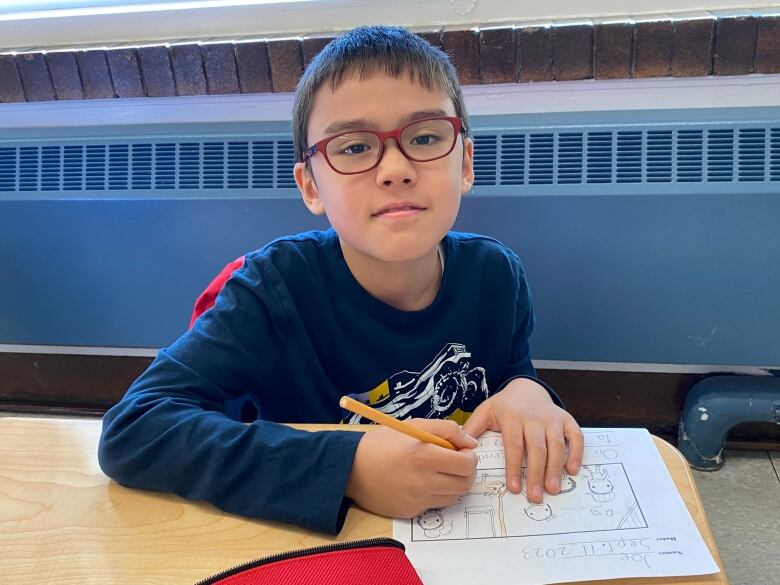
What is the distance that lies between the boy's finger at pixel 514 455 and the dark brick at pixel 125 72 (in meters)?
1.12

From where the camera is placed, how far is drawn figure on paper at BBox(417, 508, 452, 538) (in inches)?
22.7

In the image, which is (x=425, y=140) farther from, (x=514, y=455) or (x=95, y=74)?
(x=95, y=74)

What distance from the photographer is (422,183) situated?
822mm

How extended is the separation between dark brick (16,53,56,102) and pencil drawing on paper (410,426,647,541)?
4.26 ft

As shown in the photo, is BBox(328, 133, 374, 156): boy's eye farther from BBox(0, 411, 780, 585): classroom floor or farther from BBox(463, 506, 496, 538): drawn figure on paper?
BBox(0, 411, 780, 585): classroom floor

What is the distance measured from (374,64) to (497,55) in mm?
510

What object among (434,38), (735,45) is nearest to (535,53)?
(434,38)

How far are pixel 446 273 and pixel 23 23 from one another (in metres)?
1.20

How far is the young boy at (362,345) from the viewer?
2.02 feet

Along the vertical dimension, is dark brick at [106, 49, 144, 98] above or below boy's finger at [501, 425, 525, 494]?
above

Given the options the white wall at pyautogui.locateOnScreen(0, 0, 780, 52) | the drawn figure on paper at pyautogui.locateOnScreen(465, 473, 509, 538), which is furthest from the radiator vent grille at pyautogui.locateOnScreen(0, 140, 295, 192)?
the drawn figure on paper at pyautogui.locateOnScreen(465, 473, 509, 538)

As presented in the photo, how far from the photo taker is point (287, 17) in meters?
1.41

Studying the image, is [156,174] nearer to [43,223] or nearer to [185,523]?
[43,223]

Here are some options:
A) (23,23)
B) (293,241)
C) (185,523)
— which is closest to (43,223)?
(23,23)
